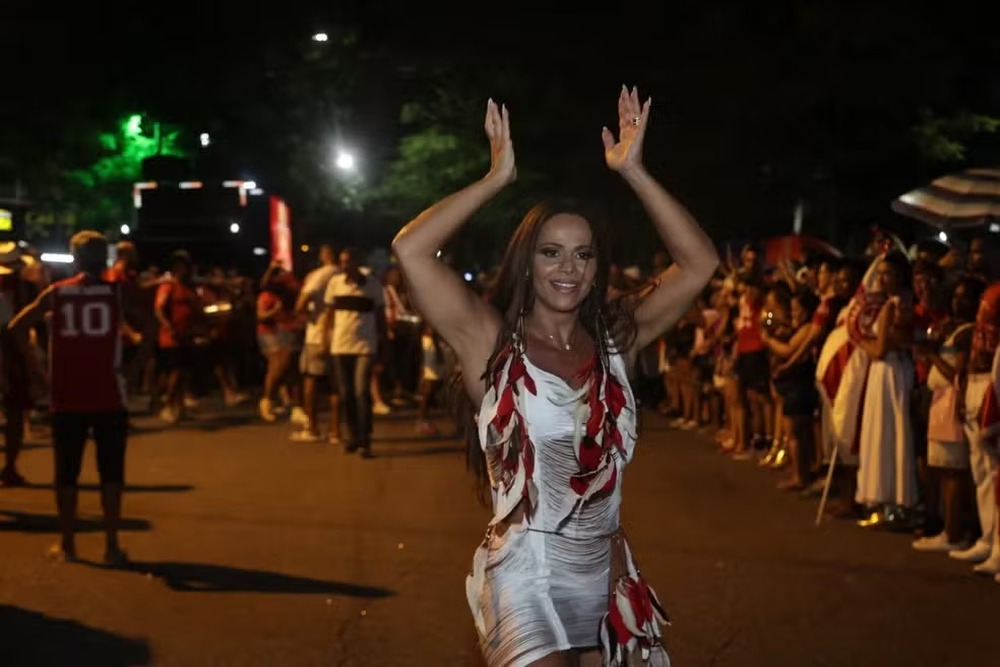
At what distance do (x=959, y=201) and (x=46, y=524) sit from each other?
745 cm

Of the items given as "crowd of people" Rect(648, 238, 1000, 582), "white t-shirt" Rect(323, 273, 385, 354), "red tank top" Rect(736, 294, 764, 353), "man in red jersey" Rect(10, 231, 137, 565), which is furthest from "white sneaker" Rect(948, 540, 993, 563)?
"white t-shirt" Rect(323, 273, 385, 354)

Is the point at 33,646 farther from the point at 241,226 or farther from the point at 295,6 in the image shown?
the point at 241,226

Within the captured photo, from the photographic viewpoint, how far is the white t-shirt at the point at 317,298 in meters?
15.6

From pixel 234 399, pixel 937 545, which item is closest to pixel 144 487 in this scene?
pixel 937 545

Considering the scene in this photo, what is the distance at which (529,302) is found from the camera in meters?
4.21

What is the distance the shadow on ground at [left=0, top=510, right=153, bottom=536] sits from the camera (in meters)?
10.7

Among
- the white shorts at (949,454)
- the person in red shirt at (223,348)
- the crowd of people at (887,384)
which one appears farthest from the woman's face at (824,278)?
the person in red shirt at (223,348)

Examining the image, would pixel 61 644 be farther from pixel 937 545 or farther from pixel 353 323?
pixel 353 323

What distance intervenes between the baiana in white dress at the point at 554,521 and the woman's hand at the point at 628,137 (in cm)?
60

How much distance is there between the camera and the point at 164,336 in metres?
18.3

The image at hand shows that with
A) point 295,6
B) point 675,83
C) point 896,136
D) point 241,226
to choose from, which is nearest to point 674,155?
point 295,6

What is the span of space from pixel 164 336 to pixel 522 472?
49.0ft

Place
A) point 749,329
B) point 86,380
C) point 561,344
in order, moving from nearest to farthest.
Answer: point 561,344 < point 86,380 < point 749,329

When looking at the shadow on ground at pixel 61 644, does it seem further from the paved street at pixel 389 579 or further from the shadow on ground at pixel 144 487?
the shadow on ground at pixel 144 487
